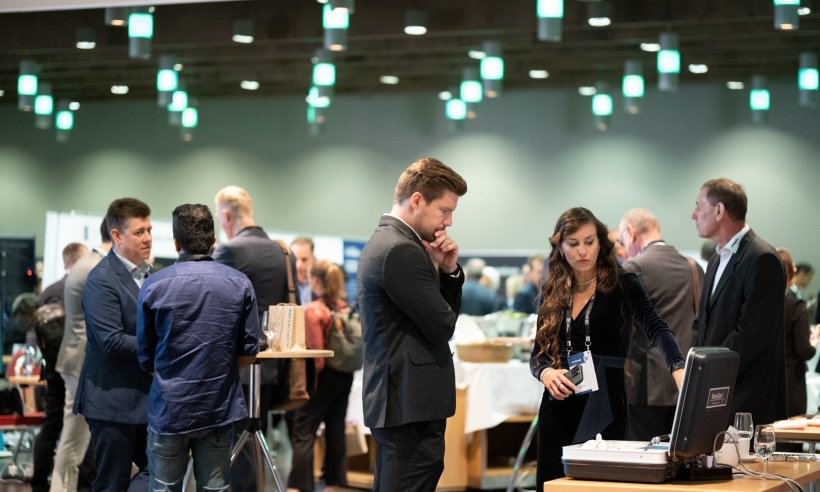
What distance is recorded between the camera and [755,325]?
423 cm

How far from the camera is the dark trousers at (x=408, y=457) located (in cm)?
340

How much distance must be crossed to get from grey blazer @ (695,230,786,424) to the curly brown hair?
728mm

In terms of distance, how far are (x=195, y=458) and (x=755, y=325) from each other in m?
2.12

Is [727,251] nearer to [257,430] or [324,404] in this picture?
[257,430]

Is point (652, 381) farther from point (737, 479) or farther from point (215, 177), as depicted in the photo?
point (215, 177)

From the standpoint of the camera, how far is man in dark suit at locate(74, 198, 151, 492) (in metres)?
4.50

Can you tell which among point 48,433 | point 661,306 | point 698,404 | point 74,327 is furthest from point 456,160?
point 698,404

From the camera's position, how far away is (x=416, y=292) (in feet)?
11.1

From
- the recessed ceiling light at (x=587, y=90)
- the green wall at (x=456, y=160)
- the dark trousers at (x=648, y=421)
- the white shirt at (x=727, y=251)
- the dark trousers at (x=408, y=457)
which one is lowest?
the dark trousers at (x=648, y=421)

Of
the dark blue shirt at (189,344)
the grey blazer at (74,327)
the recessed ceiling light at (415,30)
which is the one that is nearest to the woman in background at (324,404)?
the grey blazer at (74,327)

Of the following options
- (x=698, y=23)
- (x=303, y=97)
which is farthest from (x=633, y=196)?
(x=303, y=97)

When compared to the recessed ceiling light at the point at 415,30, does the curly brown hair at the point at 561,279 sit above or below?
below

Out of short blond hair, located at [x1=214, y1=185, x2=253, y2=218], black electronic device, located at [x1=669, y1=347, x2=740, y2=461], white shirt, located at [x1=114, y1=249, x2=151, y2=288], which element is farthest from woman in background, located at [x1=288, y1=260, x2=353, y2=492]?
black electronic device, located at [x1=669, y1=347, x2=740, y2=461]

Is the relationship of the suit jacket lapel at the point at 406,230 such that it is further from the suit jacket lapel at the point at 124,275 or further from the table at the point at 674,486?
the suit jacket lapel at the point at 124,275
